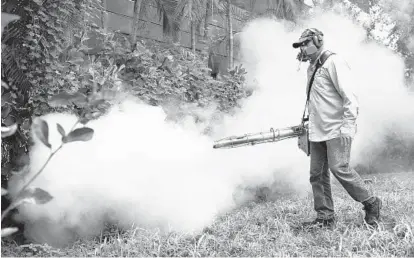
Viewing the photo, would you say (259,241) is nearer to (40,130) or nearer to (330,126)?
(330,126)

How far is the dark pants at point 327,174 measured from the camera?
14.1ft

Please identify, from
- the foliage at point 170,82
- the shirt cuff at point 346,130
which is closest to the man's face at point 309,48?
the shirt cuff at point 346,130

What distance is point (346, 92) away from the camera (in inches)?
166

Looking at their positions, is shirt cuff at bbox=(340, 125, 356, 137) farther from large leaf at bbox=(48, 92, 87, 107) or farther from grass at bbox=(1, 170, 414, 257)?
large leaf at bbox=(48, 92, 87, 107)

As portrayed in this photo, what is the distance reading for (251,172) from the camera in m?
6.64

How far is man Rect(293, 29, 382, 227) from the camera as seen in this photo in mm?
4262

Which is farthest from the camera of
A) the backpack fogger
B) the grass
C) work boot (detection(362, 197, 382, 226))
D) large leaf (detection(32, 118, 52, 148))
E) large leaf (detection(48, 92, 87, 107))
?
the backpack fogger

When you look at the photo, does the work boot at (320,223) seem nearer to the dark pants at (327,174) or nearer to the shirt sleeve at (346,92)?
the dark pants at (327,174)

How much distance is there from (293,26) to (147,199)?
11251 millimetres

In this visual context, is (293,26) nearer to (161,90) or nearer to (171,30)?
(171,30)

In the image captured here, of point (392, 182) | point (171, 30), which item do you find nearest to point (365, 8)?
point (171, 30)

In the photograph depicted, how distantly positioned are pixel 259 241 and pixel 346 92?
1.53 meters

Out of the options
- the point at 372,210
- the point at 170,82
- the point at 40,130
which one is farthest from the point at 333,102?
the point at 40,130

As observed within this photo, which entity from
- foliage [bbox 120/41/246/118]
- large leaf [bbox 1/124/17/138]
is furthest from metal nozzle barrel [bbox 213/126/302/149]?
large leaf [bbox 1/124/17/138]
